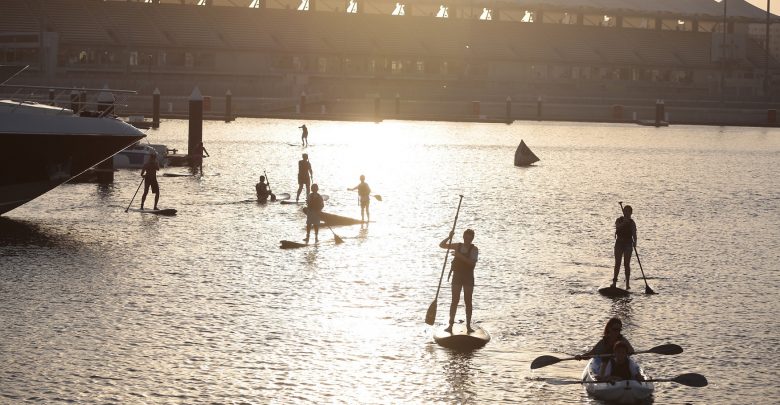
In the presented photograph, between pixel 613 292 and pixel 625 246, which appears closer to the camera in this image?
pixel 625 246

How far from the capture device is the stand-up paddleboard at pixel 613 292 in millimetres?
24652

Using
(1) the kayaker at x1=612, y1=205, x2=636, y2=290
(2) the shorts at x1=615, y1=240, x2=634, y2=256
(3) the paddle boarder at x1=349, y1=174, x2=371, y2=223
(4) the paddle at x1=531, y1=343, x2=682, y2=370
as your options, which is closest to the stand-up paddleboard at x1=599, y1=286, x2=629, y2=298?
(1) the kayaker at x1=612, y1=205, x2=636, y2=290

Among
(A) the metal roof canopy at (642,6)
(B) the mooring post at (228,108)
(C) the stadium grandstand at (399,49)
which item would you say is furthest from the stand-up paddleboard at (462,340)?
(A) the metal roof canopy at (642,6)

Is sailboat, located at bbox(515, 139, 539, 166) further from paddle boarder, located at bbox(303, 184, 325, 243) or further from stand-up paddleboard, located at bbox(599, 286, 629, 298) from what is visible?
stand-up paddleboard, located at bbox(599, 286, 629, 298)

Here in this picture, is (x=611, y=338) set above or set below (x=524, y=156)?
below

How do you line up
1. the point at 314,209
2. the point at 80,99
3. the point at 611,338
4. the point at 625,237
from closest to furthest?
1. the point at 611,338
2. the point at 625,237
3. the point at 314,209
4. the point at 80,99

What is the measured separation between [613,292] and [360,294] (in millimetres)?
5226

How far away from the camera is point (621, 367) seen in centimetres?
1669

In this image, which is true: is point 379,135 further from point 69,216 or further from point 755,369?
point 755,369

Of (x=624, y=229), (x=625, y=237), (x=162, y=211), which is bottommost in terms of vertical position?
(x=162, y=211)

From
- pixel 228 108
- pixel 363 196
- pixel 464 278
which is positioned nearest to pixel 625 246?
pixel 464 278

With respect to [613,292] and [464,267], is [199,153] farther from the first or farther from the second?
[464,267]

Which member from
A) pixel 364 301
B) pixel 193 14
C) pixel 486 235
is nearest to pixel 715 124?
pixel 193 14

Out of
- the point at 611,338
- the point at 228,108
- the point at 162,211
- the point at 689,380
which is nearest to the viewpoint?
the point at 611,338
